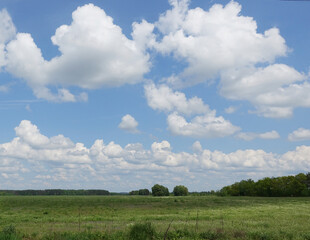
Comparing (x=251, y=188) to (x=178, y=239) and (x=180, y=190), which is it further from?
(x=178, y=239)

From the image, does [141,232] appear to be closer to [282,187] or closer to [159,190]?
[282,187]

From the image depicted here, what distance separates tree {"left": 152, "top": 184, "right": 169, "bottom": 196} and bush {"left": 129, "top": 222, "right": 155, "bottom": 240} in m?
146

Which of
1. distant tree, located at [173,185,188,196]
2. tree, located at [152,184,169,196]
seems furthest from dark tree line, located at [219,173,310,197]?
tree, located at [152,184,169,196]

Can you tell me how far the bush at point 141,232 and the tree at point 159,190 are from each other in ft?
480

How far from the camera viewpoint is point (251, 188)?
425ft

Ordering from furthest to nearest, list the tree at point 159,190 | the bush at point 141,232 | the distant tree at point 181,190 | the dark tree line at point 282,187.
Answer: the distant tree at point 181,190 < the tree at point 159,190 < the dark tree line at point 282,187 < the bush at point 141,232

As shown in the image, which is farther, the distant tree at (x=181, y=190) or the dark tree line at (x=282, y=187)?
the distant tree at (x=181, y=190)

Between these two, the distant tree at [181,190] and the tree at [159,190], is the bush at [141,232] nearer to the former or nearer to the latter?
the tree at [159,190]

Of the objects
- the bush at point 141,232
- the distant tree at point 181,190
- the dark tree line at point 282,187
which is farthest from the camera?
A: the distant tree at point 181,190

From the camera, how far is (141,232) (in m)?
17.1

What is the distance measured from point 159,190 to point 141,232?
148 metres

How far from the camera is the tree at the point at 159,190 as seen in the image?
160625 mm

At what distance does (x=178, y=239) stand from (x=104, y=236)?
427 cm

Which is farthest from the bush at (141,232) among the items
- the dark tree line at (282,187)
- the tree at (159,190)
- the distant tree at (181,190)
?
the distant tree at (181,190)
